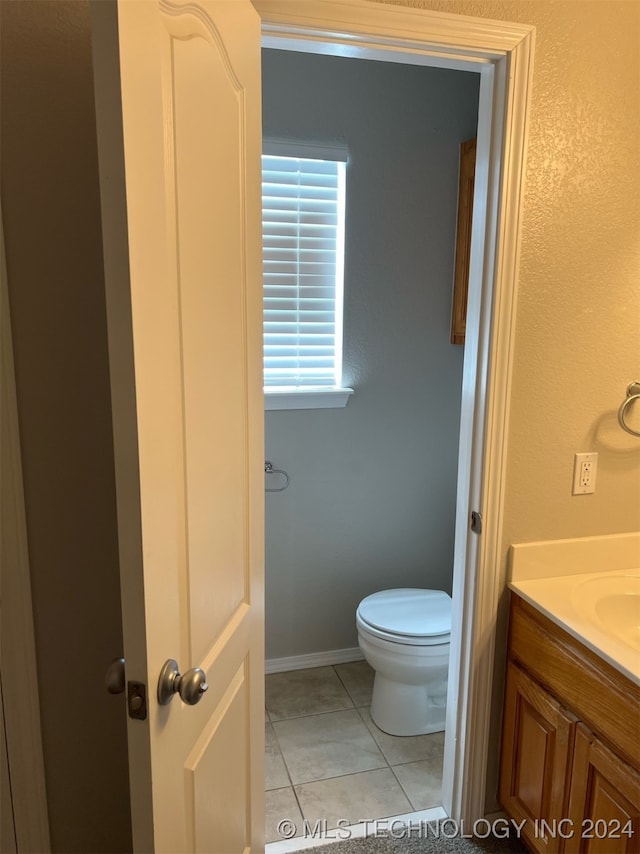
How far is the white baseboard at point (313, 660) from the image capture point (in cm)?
260

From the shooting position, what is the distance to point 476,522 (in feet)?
5.32

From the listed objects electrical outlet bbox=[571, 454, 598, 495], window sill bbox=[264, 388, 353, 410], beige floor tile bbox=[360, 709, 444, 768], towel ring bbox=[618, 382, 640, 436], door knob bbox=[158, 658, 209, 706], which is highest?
towel ring bbox=[618, 382, 640, 436]

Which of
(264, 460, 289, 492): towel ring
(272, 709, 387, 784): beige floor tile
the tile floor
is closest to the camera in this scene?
the tile floor

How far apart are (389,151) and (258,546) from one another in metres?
1.72

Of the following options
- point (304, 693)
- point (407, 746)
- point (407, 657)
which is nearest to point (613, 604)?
point (407, 657)

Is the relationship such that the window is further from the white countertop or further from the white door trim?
the white door trim

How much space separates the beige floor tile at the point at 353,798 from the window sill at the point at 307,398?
130 centimetres

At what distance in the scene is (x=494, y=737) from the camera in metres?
1.76

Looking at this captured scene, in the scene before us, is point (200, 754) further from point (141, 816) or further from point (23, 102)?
point (23, 102)

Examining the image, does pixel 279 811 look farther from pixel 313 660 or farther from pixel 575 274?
pixel 575 274

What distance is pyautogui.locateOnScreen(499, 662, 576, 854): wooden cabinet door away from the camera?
1452 mm

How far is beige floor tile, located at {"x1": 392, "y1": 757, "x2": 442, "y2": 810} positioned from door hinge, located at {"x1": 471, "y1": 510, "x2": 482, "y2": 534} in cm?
93

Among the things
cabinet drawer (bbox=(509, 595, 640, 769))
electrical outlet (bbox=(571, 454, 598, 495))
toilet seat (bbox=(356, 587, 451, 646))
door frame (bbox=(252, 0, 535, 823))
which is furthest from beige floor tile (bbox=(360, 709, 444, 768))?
electrical outlet (bbox=(571, 454, 598, 495))

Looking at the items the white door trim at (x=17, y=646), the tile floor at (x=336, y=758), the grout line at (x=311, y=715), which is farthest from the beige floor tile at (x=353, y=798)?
the white door trim at (x=17, y=646)
